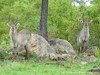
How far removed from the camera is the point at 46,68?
1308 cm

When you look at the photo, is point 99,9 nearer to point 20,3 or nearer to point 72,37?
point 72,37

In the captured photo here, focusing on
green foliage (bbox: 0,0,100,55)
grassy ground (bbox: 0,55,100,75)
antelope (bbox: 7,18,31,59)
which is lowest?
grassy ground (bbox: 0,55,100,75)

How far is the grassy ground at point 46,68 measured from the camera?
1163 cm

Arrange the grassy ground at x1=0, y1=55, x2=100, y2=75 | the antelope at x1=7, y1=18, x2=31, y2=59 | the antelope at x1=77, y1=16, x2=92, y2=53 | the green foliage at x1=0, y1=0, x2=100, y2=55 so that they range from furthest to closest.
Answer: the green foliage at x1=0, y1=0, x2=100, y2=55 < the antelope at x1=77, y1=16, x2=92, y2=53 < the antelope at x1=7, y1=18, x2=31, y2=59 < the grassy ground at x1=0, y1=55, x2=100, y2=75

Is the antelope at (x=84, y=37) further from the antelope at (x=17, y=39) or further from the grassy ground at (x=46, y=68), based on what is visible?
the antelope at (x=17, y=39)

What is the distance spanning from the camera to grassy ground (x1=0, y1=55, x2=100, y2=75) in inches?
458

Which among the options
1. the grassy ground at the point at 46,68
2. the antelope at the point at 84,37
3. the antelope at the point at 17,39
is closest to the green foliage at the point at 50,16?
the antelope at the point at 84,37

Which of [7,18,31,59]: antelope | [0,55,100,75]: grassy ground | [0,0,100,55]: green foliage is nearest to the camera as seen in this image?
[0,55,100,75]: grassy ground

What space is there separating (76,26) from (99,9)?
2.25 meters

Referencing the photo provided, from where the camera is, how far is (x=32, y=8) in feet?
118

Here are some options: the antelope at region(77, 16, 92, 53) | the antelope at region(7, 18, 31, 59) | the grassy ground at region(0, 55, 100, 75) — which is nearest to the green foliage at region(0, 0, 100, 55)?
the antelope at region(77, 16, 92, 53)

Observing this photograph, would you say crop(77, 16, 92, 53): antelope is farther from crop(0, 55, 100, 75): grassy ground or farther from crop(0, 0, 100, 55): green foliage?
crop(0, 0, 100, 55): green foliage

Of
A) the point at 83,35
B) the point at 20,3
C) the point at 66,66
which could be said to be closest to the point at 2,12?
the point at 20,3

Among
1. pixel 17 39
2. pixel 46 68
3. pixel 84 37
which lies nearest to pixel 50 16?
pixel 84 37
